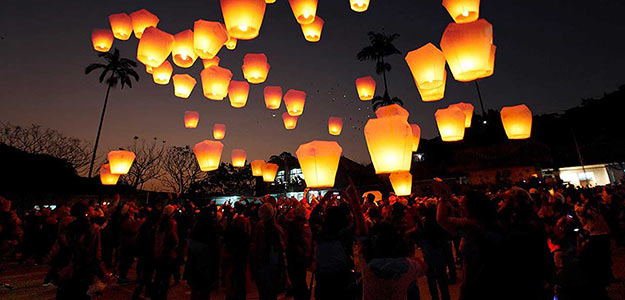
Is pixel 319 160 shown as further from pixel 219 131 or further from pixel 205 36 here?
pixel 219 131

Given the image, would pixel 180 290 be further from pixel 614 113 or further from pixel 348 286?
pixel 614 113

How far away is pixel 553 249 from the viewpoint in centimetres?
404

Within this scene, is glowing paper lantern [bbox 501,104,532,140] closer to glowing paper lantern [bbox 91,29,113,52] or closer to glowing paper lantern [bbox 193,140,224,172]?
glowing paper lantern [bbox 193,140,224,172]

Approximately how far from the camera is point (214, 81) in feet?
19.3

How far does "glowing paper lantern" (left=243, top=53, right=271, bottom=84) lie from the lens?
638 cm

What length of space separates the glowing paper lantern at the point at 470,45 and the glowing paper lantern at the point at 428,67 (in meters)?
0.59

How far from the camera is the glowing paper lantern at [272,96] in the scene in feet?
24.5

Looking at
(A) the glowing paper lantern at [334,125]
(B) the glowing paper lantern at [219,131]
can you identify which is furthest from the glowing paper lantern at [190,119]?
(A) the glowing paper lantern at [334,125]

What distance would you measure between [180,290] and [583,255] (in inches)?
268

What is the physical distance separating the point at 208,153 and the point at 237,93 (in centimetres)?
182

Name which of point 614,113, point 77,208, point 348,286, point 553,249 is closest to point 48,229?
point 77,208

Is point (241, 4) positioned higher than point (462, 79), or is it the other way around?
point (241, 4)

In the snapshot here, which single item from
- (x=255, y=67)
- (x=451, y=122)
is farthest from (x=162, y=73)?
(x=451, y=122)

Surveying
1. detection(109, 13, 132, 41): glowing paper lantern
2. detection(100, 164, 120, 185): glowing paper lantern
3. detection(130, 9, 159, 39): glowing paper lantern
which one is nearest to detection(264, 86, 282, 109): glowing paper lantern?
detection(130, 9, 159, 39): glowing paper lantern
